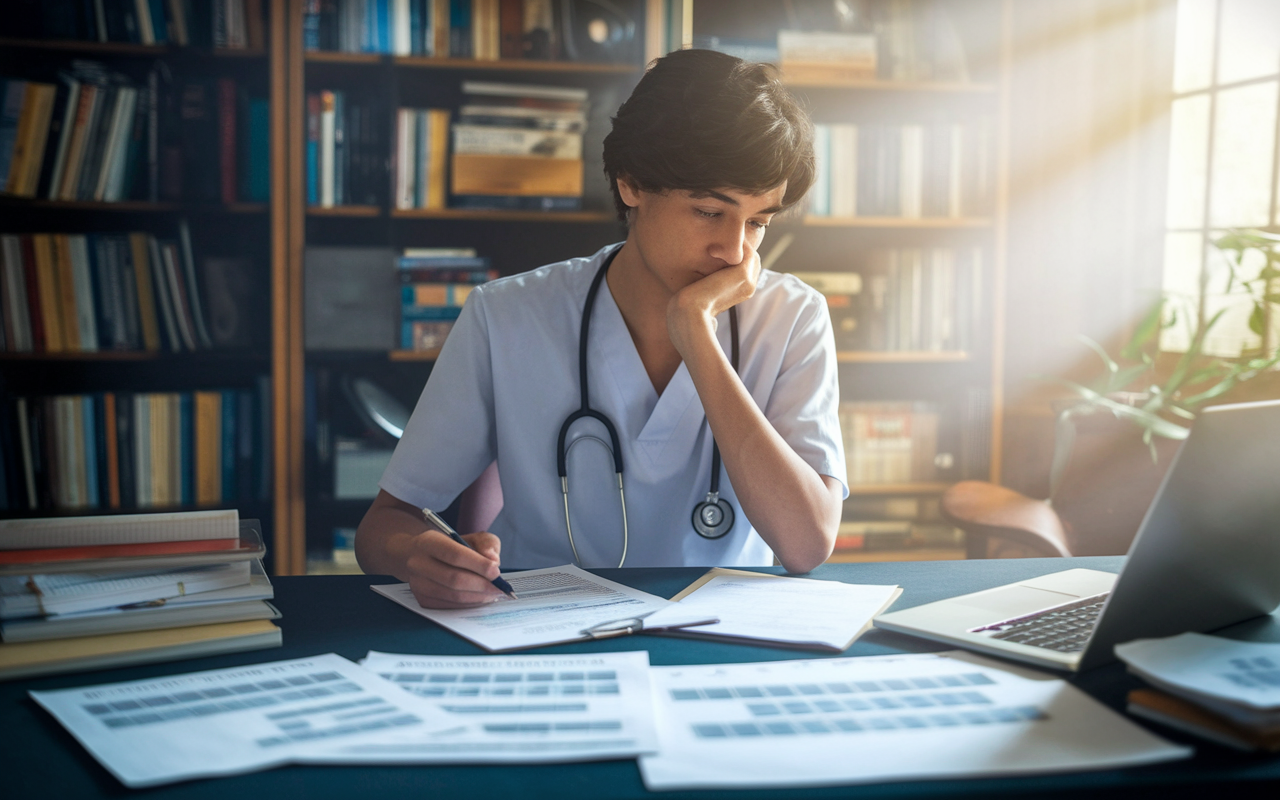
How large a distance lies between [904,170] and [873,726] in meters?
2.26

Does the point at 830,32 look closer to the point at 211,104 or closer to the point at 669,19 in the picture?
the point at 669,19

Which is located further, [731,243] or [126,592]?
[731,243]

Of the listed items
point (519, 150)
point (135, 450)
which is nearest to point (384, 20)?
point (519, 150)

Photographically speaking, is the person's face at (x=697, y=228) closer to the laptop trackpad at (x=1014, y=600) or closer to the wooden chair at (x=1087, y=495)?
the laptop trackpad at (x=1014, y=600)

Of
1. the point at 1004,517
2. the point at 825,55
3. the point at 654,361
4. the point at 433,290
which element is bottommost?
the point at 1004,517

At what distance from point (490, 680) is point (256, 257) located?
6.83 feet

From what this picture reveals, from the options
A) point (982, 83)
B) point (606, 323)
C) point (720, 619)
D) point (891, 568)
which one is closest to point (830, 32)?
point (982, 83)

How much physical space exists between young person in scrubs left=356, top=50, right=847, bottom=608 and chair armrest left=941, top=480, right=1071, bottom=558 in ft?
2.52

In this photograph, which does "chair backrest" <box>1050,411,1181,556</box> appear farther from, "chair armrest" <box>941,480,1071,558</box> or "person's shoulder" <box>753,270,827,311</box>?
"person's shoulder" <box>753,270,827,311</box>

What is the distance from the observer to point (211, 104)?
2.31m

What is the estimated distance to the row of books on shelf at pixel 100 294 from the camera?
2262 mm

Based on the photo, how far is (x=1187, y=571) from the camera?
2.30ft

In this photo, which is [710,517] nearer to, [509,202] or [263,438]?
[509,202]

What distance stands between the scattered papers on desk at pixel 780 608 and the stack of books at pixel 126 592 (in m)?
0.36
